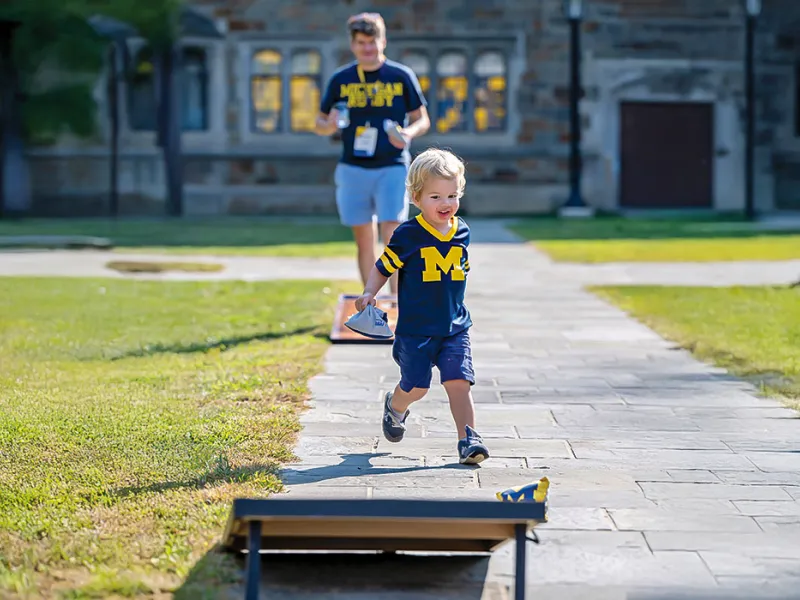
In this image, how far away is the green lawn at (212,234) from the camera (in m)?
15.8

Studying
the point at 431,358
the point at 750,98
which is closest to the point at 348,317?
the point at 431,358

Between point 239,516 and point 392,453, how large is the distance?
194 centimetres

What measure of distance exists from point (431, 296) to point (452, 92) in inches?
837

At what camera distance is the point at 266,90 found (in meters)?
26.3

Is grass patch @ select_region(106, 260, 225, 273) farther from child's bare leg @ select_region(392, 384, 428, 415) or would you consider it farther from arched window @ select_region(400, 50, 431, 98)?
arched window @ select_region(400, 50, 431, 98)

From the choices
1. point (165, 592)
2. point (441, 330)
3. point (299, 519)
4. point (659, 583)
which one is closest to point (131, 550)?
point (165, 592)

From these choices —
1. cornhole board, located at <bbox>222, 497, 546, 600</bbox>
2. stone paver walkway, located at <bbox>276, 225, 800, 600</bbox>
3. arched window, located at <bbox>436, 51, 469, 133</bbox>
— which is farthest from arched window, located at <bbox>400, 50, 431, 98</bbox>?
cornhole board, located at <bbox>222, 497, 546, 600</bbox>

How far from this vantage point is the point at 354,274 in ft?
41.9

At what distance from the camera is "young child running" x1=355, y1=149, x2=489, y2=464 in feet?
16.9

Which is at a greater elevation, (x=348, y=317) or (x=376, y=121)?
(x=376, y=121)

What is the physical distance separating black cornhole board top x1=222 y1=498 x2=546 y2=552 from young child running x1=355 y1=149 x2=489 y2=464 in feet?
4.44

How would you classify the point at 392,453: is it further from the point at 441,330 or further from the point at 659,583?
the point at 659,583

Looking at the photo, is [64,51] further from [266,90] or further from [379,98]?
[379,98]

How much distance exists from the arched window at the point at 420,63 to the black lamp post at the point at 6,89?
6966 millimetres
